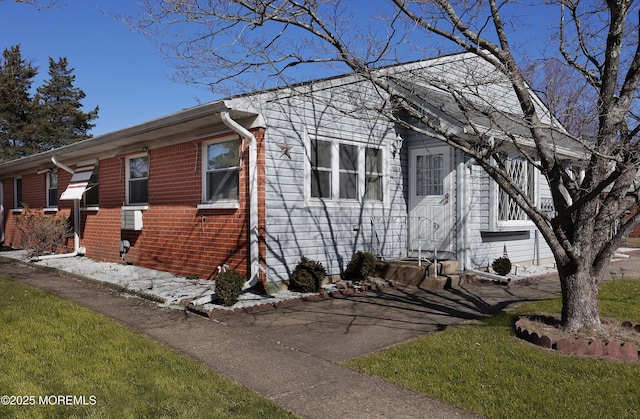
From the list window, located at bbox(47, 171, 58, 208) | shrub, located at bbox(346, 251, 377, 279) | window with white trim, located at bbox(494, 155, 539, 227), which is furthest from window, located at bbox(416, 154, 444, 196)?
window, located at bbox(47, 171, 58, 208)

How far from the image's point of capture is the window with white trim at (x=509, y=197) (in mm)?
10500

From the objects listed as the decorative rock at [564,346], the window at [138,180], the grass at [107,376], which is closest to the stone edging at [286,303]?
the grass at [107,376]

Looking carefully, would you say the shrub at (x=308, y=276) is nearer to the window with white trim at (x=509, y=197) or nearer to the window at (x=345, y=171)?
the window at (x=345, y=171)

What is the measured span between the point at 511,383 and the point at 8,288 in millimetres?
8709

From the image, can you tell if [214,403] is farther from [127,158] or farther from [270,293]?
[127,158]

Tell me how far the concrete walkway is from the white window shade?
3710 mm

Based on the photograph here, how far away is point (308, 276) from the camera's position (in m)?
8.20

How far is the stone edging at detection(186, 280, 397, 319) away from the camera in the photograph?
6863 mm

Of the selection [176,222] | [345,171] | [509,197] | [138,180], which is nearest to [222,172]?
[176,222]

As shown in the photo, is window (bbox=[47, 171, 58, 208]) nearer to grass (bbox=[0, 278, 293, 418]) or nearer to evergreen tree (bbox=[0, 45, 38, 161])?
grass (bbox=[0, 278, 293, 418])

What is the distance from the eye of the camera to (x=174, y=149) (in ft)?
33.4

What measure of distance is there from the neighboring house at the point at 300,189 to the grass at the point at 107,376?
317cm

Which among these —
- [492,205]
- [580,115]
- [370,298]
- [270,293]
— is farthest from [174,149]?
[580,115]

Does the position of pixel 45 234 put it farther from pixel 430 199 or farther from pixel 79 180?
pixel 430 199
